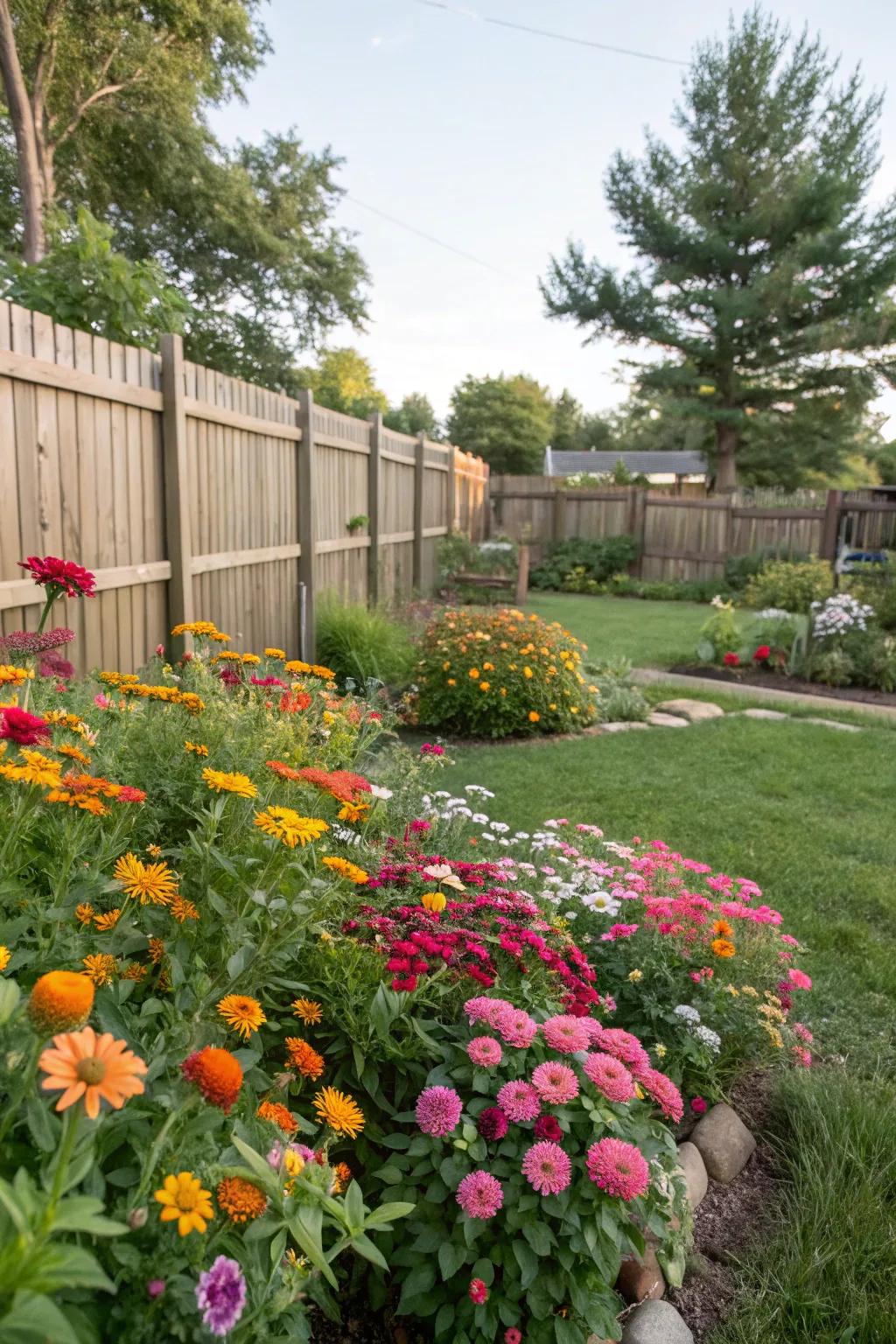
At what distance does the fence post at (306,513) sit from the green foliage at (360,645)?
0.11 metres

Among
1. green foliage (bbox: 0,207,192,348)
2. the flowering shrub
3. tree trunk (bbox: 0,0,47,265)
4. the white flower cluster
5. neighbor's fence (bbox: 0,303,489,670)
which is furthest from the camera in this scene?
tree trunk (bbox: 0,0,47,265)

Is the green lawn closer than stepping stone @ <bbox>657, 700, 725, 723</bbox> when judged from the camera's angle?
No

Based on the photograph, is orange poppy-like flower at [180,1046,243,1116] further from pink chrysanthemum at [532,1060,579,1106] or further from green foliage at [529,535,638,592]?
green foliage at [529,535,638,592]

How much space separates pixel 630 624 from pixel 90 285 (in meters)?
7.74

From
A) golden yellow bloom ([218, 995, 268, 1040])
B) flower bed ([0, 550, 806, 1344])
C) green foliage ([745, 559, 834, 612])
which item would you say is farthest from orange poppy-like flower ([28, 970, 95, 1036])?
green foliage ([745, 559, 834, 612])

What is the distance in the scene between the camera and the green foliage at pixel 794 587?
35.5ft

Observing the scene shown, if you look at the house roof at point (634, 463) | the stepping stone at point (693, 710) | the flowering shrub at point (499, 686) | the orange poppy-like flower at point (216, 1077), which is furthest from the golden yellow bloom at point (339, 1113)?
the house roof at point (634, 463)

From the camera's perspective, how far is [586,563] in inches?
606

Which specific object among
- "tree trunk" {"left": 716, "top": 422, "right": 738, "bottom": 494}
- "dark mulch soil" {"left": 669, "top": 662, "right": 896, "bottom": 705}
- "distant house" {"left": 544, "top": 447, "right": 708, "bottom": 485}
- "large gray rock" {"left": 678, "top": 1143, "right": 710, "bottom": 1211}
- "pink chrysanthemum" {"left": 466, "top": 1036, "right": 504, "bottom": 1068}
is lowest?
"large gray rock" {"left": 678, "top": 1143, "right": 710, "bottom": 1211}

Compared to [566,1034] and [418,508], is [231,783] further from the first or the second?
[418,508]

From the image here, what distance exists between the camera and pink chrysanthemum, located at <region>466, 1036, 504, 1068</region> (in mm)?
1399

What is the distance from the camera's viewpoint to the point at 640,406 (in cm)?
3697

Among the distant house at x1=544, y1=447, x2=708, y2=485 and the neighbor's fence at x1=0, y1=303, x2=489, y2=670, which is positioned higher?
the distant house at x1=544, y1=447, x2=708, y2=485

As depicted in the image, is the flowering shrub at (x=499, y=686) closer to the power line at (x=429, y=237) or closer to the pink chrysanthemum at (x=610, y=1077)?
the pink chrysanthemum at (x=610, y=1077)
